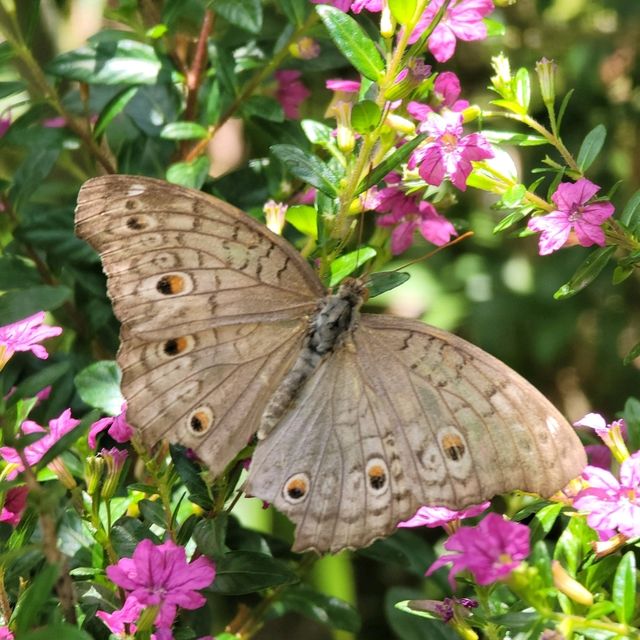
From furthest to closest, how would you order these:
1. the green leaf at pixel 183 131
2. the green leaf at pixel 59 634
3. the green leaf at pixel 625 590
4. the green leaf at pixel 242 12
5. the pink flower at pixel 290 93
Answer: the pink flower at pixel 290 93 < the green leaf at pixel 183 131 < the green leaf at pixel 242 12 < the green leaf at pixel 625 590 < the green leaf at pixel 59 634

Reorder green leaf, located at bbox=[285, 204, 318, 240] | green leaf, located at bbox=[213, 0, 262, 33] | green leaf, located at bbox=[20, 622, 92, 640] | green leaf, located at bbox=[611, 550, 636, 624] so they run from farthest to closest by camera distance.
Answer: green leaf, located at bbox=[213, 0, 262, 33], green leaf, located at bbox=[285, 204, 318, 240], green leaf, located at bbox=[611, 550, 636, 624], green leaf, located at bbox=[20, 622, 92, 640]

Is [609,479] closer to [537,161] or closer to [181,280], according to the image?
[181,280]

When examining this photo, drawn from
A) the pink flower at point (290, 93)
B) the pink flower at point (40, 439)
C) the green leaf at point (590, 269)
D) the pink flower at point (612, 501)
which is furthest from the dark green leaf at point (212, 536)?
the pink flower at point (290, 93)

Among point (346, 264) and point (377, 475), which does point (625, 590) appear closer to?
point (377, 475)

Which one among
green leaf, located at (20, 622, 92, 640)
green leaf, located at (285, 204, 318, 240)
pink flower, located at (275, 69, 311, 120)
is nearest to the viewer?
green leaf, located at (20, 622, 92, 640)

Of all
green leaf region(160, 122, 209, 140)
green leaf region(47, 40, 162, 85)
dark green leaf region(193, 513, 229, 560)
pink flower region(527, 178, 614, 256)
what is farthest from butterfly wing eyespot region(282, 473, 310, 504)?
green leaf region(47, 40, 162, 85)

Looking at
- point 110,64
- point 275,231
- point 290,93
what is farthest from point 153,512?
point 290,93

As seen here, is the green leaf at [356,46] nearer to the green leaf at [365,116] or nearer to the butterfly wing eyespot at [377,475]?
the green leaf at [365,116]

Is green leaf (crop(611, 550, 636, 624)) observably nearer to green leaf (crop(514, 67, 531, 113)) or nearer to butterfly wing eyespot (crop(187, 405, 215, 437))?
butterfly wing eyespot (crop(187, 405, 215, 437))
